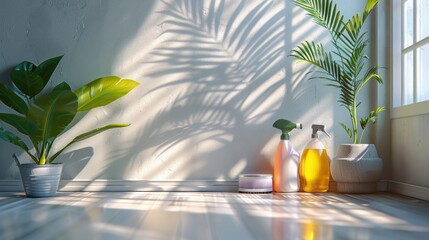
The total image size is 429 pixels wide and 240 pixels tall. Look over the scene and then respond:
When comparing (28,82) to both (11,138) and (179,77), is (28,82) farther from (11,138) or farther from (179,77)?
(179,77)

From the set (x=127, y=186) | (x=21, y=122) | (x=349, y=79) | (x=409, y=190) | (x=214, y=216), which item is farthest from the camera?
(x=127, y=186)

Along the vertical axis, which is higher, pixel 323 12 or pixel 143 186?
pixel 323 12

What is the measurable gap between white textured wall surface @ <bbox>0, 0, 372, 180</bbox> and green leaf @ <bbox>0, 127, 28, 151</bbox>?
210 millimetres

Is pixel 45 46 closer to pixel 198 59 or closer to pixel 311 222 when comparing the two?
pixel 198 59

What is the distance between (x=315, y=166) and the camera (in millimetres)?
2516

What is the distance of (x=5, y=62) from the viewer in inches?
104

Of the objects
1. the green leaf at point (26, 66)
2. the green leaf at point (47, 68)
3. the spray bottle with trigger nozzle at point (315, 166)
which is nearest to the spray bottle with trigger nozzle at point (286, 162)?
the spray bottle with trigger nozzle at point (315, 166)

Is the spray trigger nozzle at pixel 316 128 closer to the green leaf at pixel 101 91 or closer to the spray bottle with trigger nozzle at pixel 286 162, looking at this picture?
the spray bottle with trigger nozzle at pixel 286 162

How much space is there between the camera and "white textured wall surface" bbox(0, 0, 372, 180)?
264 centimetres

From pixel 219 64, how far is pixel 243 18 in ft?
0.84

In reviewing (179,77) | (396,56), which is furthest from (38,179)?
(396,56)

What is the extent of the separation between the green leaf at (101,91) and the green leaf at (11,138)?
0.29m

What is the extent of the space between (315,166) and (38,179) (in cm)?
125

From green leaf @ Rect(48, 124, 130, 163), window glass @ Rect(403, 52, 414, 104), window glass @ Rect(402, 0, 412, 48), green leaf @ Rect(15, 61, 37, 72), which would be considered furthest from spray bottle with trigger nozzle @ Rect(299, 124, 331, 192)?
green leaf @ Rect(15, 61, 37, 72)
